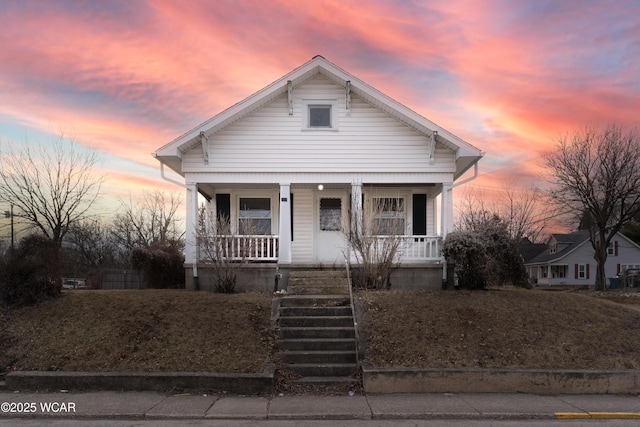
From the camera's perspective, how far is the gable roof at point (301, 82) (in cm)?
1366

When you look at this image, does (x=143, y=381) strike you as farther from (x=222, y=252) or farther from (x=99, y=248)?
(x=99, y=248)

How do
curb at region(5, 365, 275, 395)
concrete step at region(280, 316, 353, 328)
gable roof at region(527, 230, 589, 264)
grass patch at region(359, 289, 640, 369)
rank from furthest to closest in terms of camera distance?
gable roof at region(527, 230, 589, 264)
concrete step at region(280, 316, 353, 328)
grass patch at region(359, 289, 640, 369)
curb at region(5, 365, 275, 395)

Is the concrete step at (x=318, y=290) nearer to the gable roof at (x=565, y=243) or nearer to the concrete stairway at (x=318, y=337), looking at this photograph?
the concrete stairway at (x=318, y=337)

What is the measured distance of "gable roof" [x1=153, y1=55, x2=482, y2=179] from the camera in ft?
44.8

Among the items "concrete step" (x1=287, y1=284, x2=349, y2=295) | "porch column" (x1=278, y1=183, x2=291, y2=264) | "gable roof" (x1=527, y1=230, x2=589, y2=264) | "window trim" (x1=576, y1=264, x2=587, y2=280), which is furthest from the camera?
"gable roof" (x1=527, y1=230, x2=589, y2=264)

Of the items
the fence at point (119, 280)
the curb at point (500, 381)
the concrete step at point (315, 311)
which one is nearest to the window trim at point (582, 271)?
the curb at point (500, 381)

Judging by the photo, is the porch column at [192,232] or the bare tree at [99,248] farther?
the bare tree at [99,248]

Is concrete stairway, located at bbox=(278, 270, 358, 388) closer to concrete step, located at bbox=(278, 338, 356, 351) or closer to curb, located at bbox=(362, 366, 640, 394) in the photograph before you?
concrete step, located at bbox=(278, 338, 356, 351)

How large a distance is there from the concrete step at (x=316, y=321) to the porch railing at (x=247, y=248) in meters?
3.60

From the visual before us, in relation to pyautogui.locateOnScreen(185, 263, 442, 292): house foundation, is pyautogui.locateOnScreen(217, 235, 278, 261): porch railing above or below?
above

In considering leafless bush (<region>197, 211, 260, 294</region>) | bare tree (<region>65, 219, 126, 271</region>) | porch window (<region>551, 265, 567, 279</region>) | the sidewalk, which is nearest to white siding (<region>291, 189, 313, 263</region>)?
leafless bush (<region>197, 211, 260, 294</region>)

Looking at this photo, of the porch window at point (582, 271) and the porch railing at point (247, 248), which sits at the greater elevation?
the porch railing at point (247, 248)

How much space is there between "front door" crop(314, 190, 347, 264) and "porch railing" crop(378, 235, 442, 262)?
2.40 m

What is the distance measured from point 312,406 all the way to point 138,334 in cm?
415
